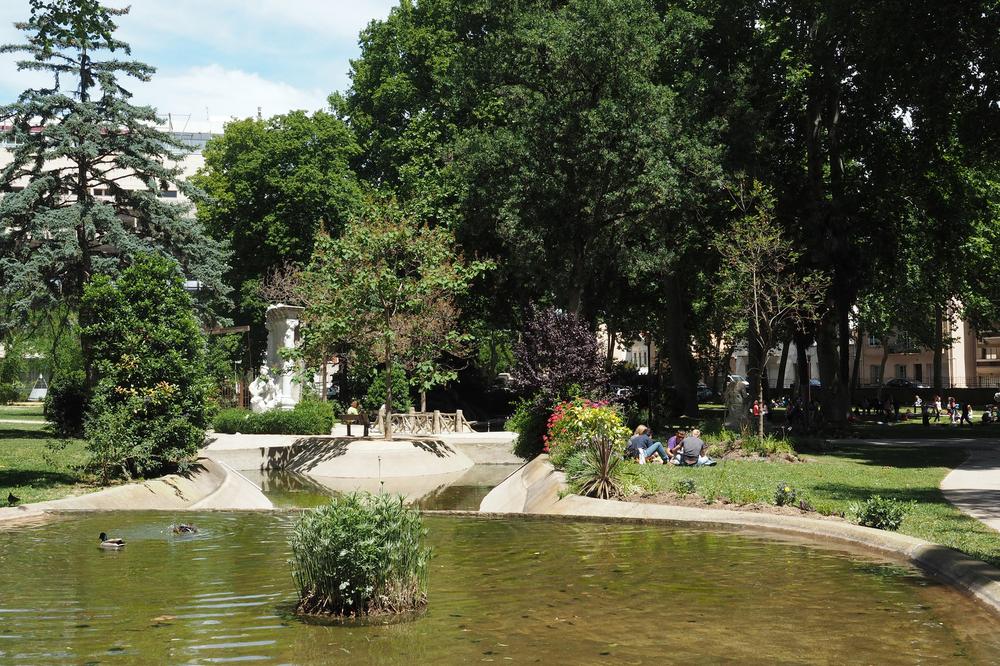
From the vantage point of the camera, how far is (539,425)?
28156 millimetres

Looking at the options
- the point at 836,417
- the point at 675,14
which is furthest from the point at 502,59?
the point at 836,417

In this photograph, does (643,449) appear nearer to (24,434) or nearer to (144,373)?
(144,373)

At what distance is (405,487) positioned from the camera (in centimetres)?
2553

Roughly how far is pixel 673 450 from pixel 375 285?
1061 cm

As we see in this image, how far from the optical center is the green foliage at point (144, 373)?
19.6 m

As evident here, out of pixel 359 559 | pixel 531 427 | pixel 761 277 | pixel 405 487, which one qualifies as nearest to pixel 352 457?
pixel 405 487

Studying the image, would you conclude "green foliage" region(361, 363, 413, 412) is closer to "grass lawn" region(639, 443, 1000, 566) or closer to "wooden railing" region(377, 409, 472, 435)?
"wooden railing" region(377, 409, 472, 435)

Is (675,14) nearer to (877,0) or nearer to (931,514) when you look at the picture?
(877,0)

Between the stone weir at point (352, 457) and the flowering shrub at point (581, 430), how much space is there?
21.9ft

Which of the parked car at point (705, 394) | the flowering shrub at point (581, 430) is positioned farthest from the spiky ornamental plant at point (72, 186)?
the parked car at point (705, 394)

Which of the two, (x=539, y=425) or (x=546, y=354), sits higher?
(x=546, y=354)

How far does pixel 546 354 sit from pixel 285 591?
1791 centimetres

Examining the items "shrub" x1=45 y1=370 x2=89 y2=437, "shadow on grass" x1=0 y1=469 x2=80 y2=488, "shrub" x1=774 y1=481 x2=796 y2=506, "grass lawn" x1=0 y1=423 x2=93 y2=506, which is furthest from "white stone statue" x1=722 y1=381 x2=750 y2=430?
"shrub" x1=45 y1=370 x2=89 y2=437

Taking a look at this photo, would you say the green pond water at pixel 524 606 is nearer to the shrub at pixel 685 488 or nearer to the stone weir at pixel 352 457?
the shrub at pixel 685 488
